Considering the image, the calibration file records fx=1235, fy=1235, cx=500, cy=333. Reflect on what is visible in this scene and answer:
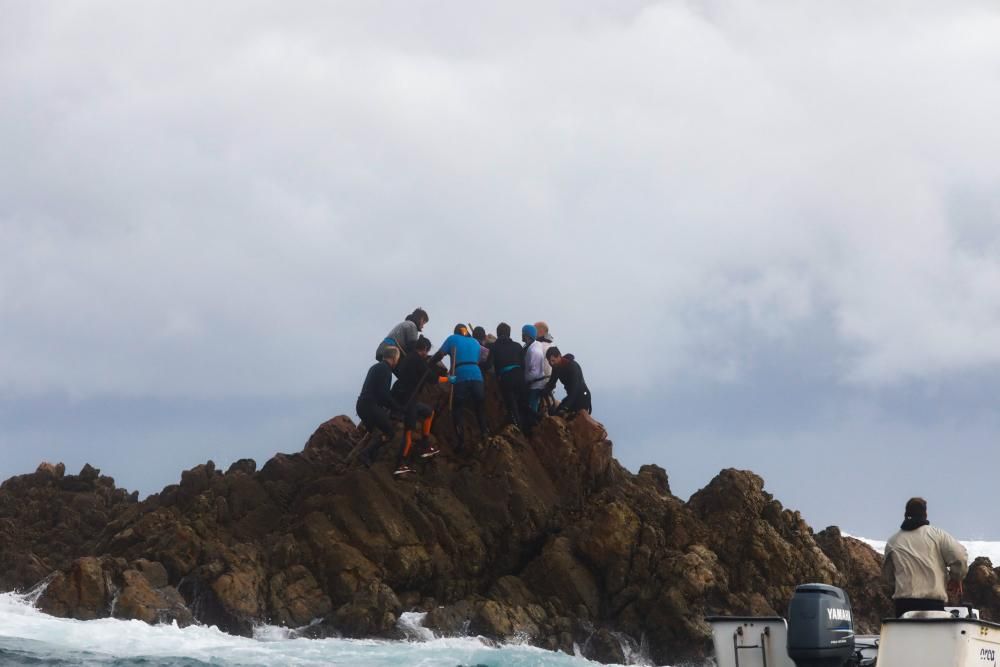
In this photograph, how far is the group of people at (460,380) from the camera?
2677cm

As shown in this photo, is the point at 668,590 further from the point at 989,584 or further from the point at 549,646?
the point at 989,584

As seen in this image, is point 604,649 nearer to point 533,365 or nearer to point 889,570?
point 533,365

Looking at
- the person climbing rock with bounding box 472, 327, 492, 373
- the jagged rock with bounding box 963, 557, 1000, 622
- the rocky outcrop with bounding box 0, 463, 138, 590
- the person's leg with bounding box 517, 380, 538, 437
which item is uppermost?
the person climbing rock with bounding box 472, 327, 492, 373

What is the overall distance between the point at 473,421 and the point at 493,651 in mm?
6684

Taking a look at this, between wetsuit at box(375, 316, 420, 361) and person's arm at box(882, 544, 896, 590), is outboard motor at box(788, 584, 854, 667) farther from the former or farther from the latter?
wetsuit at box(375, 316, 420, 361)

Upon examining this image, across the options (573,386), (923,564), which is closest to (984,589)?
(573,386)

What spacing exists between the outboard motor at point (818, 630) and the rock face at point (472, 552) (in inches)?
355

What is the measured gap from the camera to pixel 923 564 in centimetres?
1455

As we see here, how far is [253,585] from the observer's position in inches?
953

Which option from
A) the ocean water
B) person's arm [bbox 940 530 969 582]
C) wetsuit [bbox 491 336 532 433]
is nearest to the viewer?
person's arm [bbox 940 530 969 582]

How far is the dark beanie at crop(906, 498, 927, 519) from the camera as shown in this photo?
14.8 metres

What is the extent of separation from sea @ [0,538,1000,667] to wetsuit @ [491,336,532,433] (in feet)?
18.7

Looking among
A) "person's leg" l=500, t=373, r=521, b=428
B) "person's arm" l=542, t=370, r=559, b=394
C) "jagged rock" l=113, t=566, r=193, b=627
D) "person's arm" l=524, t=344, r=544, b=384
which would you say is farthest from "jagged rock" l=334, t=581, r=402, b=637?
"person's arm" l=542, t=370, r=559, b=394

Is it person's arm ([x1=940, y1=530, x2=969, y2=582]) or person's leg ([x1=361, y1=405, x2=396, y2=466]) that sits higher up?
person's leg ([x1=361, y1=405, x2=396, y2=466])
